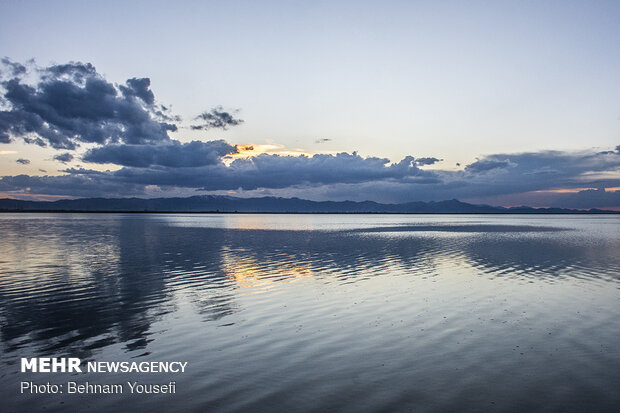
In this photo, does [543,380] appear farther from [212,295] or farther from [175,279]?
[175,279]

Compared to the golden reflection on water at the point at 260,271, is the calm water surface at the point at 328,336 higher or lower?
lower

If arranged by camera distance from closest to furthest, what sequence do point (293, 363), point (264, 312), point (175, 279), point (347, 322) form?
point (293, 363)
point (347, 322)
point (264, 312)
point (175, 279)

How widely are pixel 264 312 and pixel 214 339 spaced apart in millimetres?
4382

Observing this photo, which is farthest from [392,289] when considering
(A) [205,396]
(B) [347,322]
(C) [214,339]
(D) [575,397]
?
(A) [205,396]

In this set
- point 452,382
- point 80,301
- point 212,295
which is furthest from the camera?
point 212,295

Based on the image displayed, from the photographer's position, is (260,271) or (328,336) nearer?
(328,336)

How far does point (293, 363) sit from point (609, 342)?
38.8ft

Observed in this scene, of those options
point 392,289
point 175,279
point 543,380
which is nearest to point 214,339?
point 543,380

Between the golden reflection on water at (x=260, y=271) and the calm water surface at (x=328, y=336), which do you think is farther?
the golden reflection on water at (x=260, y=271)

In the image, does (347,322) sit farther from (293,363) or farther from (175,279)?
(175,279)

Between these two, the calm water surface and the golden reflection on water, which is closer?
the calm water surface

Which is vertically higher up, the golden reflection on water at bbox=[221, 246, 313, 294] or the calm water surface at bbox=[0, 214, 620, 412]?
the golden reflection on water at bbox=[221, 246, 313, 294]

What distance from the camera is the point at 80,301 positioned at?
71.8ft

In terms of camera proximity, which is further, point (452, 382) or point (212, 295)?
point (212, 295)
